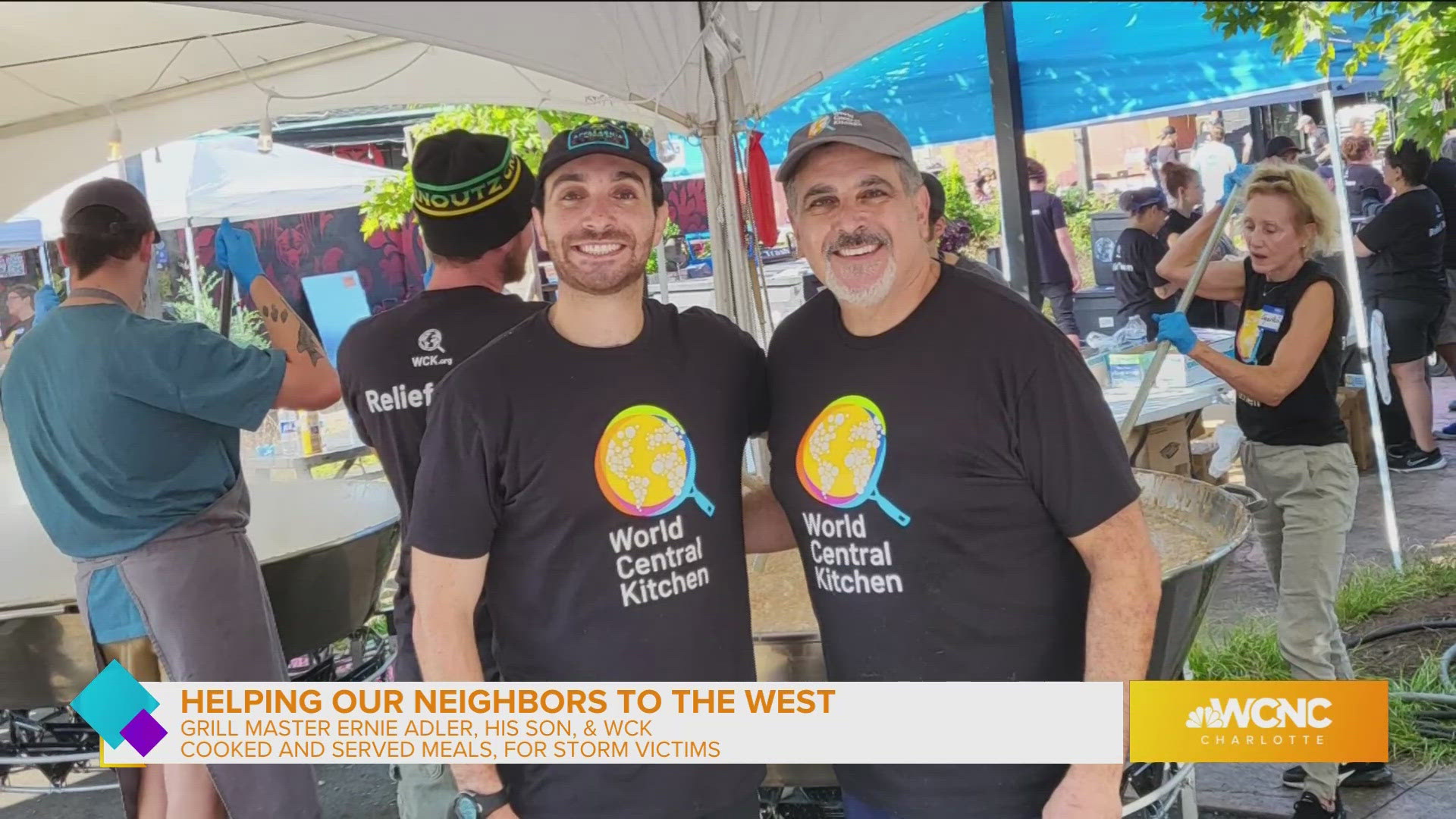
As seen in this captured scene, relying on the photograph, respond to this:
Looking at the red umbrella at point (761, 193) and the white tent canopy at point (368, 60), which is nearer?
the white tent canopy at point (368, 60)

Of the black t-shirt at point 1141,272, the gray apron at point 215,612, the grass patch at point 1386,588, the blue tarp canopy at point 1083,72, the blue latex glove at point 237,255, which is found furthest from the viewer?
the black t-shirt at point 1141,272

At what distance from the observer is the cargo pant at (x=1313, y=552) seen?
2.65m

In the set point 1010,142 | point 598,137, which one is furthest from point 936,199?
point 598,137

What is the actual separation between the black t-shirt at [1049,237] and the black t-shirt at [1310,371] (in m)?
4.37

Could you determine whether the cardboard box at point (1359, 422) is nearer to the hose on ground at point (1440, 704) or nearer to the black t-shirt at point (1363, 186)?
the black t-shirt at point (1363, 186)

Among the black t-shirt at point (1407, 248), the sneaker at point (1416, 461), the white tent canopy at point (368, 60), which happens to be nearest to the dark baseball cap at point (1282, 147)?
the black t-shirt at point (1407, 248)

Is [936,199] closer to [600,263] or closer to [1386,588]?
[600,263]

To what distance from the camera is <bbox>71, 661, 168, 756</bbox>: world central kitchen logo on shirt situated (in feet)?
6.72

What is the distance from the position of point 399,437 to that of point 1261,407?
6.58 ft

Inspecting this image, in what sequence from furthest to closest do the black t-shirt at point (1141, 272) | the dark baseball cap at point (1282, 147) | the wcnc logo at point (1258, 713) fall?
the black t-shirt at point (1141, 272) < the dark baseball cap at point (1282, 147) < the wcnc logo at point (1258, 713)

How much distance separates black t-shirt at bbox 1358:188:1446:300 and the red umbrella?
4083 mm

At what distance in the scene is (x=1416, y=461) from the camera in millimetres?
5809

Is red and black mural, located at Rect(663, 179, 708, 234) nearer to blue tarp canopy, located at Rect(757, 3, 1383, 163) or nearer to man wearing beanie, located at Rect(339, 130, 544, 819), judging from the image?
blue tarp canopy, located at Rect(757, 3, 1383, 163)

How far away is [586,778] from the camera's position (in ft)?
5.03
